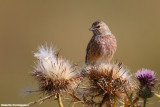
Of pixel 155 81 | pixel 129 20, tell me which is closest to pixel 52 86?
pixel 155 81

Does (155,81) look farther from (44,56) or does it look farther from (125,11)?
(125,11)

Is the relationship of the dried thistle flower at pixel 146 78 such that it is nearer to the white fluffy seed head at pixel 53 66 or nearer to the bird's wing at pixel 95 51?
the white fluffy seed head at pixel 53 66

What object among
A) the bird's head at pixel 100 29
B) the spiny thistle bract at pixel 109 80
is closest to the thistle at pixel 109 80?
the spiny thistle bract at pixel 109 80

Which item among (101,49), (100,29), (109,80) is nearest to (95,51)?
(101,49)

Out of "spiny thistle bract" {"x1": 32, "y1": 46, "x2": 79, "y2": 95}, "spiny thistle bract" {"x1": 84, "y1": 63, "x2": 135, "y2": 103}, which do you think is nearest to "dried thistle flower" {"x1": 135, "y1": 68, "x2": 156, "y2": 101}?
"spiny thistle bract" {"x1": 84, "y1": 63, "x2": 135, "y2": 103}

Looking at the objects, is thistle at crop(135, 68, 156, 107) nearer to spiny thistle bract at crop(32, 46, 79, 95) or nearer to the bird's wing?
spiny thistle bract at crop(32, 46, 79, 95)

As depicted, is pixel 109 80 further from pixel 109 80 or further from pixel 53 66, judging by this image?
pixel 53 66
